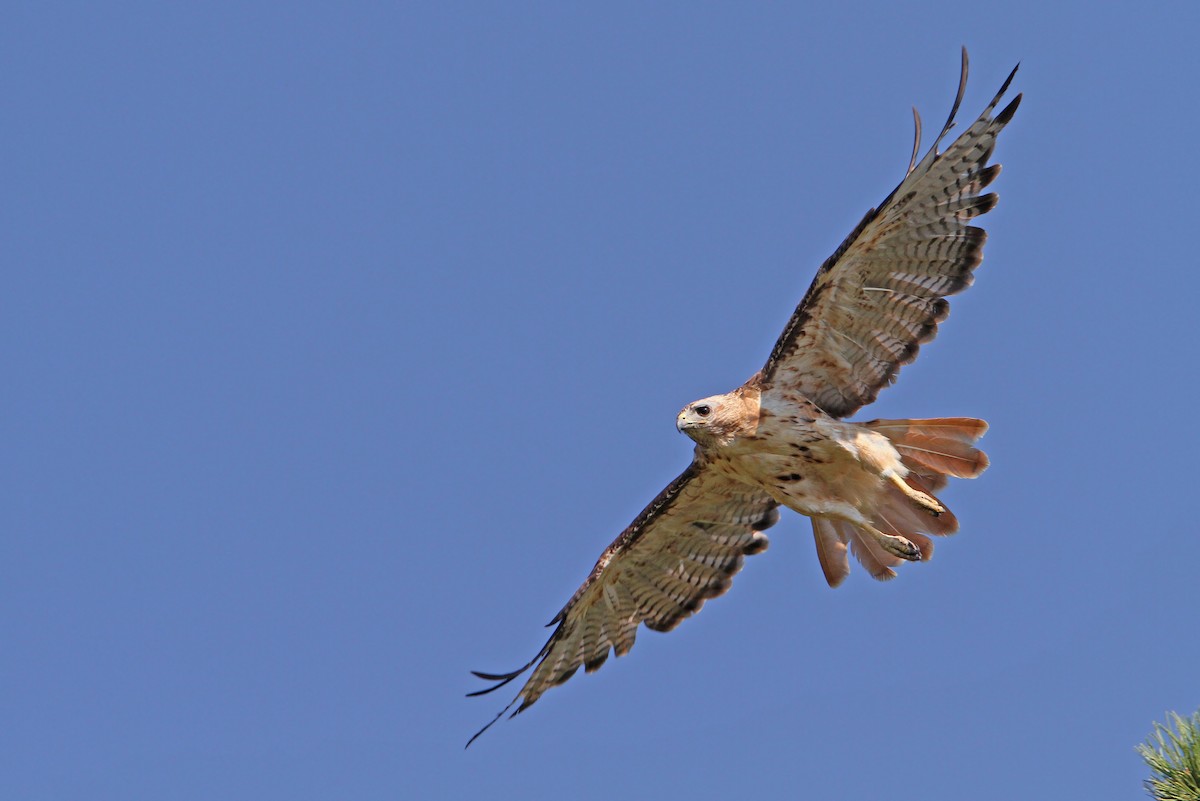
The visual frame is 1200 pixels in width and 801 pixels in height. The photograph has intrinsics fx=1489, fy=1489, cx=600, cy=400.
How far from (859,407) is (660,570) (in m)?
1.99

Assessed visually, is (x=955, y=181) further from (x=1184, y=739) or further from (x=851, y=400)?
(x=1184, y=739)

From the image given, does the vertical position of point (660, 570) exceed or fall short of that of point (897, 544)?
it exceeds it

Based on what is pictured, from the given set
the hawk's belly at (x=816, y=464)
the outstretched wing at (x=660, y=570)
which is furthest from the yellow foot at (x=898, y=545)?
the outstretched wing at (x=660, y=570)

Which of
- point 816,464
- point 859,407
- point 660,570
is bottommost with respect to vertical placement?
point 816,464

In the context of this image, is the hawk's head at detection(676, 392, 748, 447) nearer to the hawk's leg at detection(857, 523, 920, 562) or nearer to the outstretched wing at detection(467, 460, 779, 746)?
the outstretched wing at detection(467, 460, 779, 746)

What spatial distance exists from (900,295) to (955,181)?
0.75 m

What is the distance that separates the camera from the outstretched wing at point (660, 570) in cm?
1011

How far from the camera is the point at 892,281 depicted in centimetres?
896

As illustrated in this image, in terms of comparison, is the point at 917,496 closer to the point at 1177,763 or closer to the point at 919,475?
the point at 919,475

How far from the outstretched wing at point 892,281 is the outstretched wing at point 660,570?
105cm

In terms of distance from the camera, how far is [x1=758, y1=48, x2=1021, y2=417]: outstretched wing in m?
8.66

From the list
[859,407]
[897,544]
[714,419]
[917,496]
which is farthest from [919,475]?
[714,419]

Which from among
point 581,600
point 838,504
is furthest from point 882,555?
point 581,600

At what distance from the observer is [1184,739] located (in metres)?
5.89
